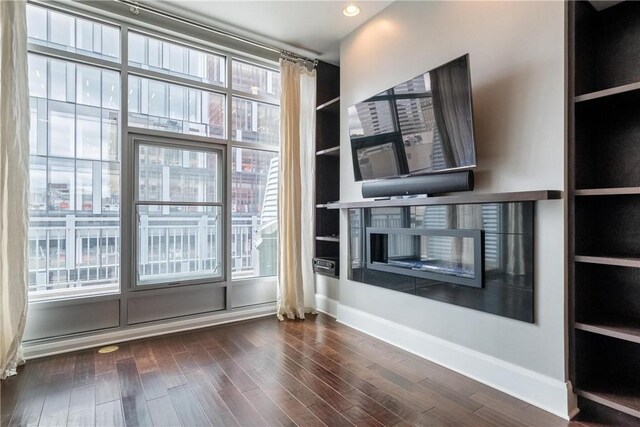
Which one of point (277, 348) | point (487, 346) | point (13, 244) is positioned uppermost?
point (13, 244)

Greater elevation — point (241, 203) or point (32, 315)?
point (241, 203)

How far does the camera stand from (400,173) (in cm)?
266

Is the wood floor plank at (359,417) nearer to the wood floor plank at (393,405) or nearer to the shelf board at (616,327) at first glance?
the wood floor plank at (393,405)

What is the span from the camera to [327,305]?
3.78m

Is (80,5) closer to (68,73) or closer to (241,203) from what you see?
(68,73)

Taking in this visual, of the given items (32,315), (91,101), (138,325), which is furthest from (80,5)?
(138,325)

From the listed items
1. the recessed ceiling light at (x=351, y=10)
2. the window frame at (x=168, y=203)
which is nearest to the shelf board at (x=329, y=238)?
the window frame at (x=168, y=203)

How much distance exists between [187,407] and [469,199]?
6.90 feet

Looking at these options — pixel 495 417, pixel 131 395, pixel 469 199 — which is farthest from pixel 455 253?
pixel 131 395

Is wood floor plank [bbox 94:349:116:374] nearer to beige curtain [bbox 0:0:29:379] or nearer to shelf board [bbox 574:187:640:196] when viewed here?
beige curtain [bbox 0:0:29:379]

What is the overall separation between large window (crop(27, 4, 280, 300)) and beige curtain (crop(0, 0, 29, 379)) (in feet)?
0.90

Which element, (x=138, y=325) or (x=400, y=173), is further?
(x=138, y=325)

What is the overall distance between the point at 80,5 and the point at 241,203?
6.97ft

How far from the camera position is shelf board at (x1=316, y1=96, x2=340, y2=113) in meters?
3.71
